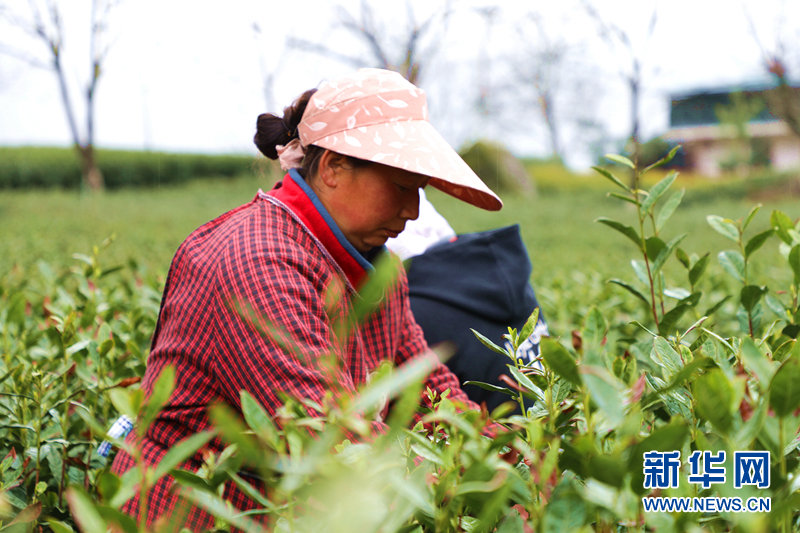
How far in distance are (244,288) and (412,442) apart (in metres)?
0.53

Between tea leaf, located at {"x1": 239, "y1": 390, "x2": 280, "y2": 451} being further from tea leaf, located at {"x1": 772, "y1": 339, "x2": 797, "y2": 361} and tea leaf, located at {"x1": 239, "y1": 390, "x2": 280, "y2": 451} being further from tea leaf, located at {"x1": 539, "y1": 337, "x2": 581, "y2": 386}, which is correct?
tea leaf, located at {"x1": 772, "y1": 339, "x2": 797, "y2": 361}

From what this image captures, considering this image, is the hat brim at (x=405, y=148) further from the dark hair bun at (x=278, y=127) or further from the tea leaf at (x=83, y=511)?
the tea leaf at (x=83, y=511)

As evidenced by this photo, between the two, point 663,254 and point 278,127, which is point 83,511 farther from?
point 278,127

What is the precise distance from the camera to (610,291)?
286 centimetres

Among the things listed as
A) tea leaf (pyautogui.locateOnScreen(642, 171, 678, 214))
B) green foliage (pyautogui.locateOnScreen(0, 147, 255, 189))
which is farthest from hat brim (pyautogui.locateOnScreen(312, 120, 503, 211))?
green foliage (pyautogui.locateOnScreen(0, 147, 255, 189))

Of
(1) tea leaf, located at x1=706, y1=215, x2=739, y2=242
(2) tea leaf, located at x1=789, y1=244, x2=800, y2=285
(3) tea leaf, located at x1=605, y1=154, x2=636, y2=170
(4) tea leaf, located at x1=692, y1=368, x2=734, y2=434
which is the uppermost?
(3) tea leaf, located at x1=605, y1=154, x2=636, y2=170

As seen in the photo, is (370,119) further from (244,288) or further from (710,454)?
(710,454)

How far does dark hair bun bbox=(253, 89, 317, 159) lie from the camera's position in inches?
70.6

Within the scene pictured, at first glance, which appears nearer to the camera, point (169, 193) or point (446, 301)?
point (446, 301)

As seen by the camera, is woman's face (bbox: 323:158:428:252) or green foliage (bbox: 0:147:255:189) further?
green foliage (bbox: 0:147:255:189)

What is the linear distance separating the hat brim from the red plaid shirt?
148 mm

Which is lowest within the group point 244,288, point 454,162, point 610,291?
point 610,291

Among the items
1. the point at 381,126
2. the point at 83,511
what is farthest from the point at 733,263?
the point at 83,511

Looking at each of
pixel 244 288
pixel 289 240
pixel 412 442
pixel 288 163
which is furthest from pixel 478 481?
pixel 288 163
